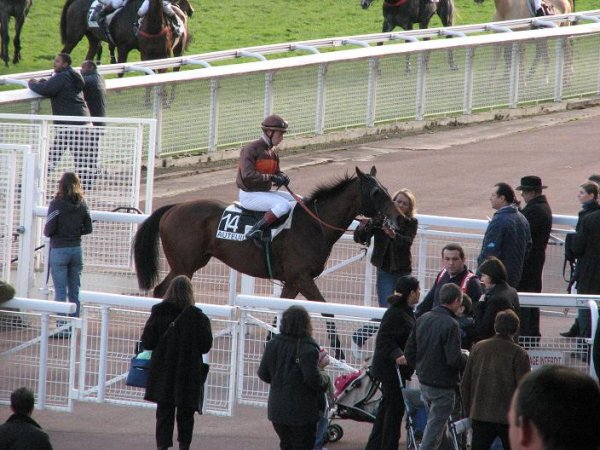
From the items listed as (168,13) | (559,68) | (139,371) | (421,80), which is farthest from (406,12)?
(139,371)

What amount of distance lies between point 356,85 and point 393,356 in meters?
12.1

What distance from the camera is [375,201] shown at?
424 inches

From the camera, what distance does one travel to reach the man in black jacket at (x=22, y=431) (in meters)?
6.25

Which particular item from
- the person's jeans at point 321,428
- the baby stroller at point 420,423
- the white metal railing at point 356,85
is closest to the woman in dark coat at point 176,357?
the person's jeans at point 321,428

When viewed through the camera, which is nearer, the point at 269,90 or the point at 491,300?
the point at 491,300

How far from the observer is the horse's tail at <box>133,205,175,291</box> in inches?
452

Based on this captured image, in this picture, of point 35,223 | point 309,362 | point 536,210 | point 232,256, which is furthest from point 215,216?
point 309,362

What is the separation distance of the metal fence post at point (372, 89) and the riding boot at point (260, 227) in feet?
30.2

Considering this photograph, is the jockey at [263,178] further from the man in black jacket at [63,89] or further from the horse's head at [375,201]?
the man in black jacket at [63,89]

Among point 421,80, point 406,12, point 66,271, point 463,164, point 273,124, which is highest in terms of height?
point 406,12

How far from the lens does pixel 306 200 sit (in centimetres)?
1130

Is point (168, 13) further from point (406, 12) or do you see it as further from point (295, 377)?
point (295, 377)

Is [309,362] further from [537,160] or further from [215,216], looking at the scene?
[537,160]

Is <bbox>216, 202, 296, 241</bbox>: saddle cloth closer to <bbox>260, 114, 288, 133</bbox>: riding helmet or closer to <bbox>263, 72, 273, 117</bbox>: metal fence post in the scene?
<bbox>260, 114, 288, 133</bbox>: riding helmet
